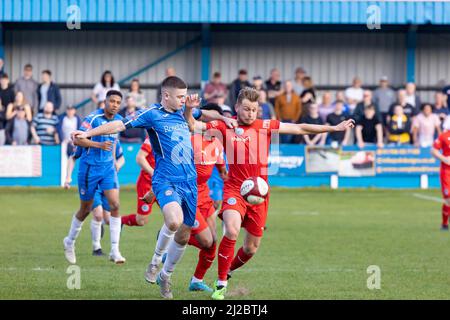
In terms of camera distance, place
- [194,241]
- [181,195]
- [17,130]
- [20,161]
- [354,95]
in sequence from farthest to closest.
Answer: [354,95], [17,130], [20,161], [194,241], [181,195]

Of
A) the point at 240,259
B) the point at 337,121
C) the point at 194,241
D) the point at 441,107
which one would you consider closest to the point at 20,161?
the point at 337,121

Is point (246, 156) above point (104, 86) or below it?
below

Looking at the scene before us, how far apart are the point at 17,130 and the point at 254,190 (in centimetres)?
1559

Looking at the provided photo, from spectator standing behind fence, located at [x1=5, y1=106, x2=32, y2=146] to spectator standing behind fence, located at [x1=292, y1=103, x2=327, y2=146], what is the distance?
6756 millimetres

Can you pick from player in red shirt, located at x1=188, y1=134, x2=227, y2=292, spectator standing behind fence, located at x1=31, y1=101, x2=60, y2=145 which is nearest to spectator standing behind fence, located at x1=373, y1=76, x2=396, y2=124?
spectator standing behind fence, located at x1=31, y1=101, x2=60, y2=145

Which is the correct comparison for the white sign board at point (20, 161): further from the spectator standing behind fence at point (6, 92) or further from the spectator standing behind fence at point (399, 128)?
the spectator standing behind fence at point (399, 128)

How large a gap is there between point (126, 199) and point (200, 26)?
8.34m

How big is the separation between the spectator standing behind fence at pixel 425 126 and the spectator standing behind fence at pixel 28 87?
9686 mm

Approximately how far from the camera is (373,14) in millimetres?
27250

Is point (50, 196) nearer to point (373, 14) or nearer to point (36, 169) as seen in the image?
point (36, 169)

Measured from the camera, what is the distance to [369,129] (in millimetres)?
25781

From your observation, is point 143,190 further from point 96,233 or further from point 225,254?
point 225,254

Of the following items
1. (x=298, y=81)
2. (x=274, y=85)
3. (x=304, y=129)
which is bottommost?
(x=304, y=129)

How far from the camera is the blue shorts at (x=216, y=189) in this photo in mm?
15516
